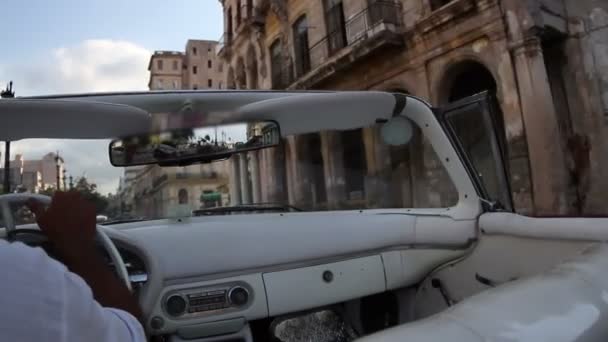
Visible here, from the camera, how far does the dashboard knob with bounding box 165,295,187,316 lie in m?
1.92

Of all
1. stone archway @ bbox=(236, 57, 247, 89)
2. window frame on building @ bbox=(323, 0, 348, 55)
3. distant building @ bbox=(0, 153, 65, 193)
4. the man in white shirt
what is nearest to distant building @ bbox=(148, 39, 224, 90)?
stone archway @ bbox=(236, 57, 247, 89)

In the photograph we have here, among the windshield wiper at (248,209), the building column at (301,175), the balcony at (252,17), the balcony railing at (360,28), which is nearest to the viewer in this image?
the windshield wiper at (248,209)

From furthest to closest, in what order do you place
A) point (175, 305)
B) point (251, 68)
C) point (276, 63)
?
point (251, 68), point (276, 63), point (175, 305)

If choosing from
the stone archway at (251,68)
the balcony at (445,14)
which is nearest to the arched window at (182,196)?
the balcony at (445,14)

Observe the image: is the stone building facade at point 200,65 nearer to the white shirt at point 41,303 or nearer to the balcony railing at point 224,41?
the balcony railing at point 224,41

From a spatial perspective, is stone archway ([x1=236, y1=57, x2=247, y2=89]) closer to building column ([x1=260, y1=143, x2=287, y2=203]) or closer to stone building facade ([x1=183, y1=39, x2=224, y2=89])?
building column ([x1=260, y1=143, x2=287, y2=203])

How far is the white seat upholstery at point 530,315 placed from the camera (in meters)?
0.87

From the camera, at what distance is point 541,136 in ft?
28.5

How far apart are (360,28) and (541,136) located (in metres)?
6.34

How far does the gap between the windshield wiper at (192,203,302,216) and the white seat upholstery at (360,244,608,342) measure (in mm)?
1697

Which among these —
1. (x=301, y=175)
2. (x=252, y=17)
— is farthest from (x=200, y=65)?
(x=301, y=175)

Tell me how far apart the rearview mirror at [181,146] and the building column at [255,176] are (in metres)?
0.22

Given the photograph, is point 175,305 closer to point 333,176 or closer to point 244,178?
point 244,178

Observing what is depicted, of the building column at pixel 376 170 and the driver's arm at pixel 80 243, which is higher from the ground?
the building column at pixel 376 170
